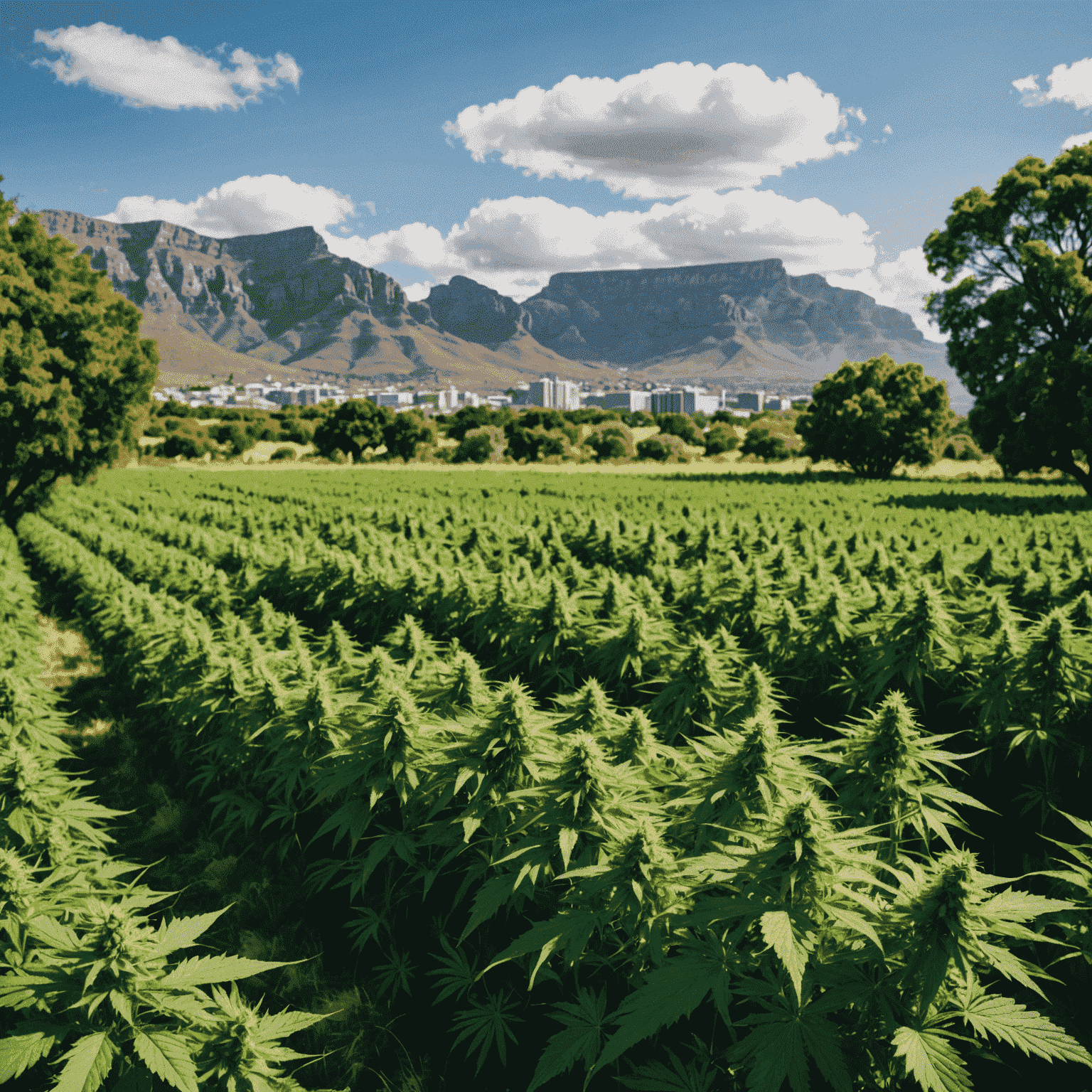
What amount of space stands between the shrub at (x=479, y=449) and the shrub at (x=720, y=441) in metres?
27.1

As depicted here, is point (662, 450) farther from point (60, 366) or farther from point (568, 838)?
point (568, 838)

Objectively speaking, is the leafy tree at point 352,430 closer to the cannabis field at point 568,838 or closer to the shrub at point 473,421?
the shrub at point 473,421

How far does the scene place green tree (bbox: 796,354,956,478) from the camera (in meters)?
45.4

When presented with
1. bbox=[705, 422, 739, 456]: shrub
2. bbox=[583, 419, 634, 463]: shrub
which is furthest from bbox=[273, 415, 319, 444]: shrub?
bbox=[705, 422, 739, 456]: shrub

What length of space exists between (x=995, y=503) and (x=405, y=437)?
58476 mm

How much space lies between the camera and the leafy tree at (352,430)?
70375 millimetres

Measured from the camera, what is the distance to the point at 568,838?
2756 millimetres

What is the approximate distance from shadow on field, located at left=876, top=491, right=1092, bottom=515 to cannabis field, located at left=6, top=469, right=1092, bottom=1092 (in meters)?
15.9

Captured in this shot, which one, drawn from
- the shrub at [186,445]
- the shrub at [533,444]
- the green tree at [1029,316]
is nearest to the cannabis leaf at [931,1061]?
the green tree at [1029,316]

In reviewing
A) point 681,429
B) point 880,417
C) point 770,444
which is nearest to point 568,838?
point 880,417

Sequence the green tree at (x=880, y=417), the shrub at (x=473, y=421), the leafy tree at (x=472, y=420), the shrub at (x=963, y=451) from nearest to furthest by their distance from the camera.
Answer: the green tree at (x=880, y=417)
the shrub at (x=963, y=451)
the shrub at (x=473, y=421)
the leafy tree at (x=472, y=420)

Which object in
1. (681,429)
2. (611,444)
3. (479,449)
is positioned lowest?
(479,449)

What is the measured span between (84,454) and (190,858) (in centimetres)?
2138

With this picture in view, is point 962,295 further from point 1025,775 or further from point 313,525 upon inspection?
point 1025,775
